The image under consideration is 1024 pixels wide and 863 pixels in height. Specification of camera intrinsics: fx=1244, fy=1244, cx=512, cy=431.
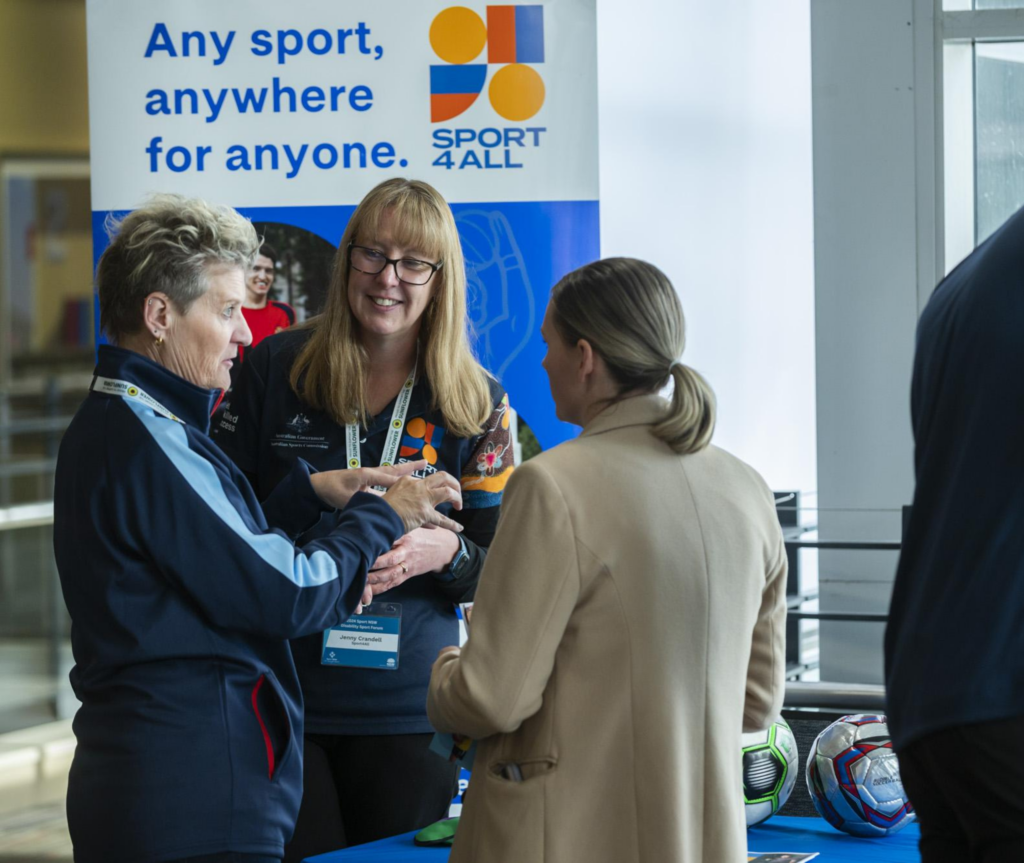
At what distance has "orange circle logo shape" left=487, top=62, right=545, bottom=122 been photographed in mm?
3061

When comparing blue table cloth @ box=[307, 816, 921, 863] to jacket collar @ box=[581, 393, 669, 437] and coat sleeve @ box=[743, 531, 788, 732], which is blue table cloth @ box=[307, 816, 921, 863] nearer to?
coat sleeve @ box=[743, 531, 788, 732]

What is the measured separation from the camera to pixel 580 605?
61.5 inches

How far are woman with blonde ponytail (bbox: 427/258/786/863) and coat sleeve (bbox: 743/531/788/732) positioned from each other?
0.36ft

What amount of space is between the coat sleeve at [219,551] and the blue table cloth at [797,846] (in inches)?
19.6

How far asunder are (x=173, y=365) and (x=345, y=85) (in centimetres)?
159

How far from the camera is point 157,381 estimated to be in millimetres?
1677

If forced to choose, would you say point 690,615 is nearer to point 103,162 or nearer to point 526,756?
point 526,756

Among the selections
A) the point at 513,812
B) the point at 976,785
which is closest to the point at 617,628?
the point at 513,812

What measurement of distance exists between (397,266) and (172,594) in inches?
33.2

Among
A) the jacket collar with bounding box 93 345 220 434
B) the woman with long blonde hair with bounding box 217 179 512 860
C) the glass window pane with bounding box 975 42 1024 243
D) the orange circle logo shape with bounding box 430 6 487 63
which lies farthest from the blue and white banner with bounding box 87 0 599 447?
the glass window pane with bounding box 975 42 1024 243

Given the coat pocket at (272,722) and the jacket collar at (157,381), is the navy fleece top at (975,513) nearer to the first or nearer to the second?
the coat pocket at (272,722)

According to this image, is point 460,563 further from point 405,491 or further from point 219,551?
point 219,551

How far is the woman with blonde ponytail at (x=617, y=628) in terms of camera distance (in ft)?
5.03

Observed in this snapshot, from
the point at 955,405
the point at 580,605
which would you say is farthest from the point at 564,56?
the point at 955,405
